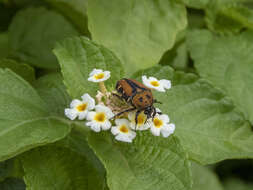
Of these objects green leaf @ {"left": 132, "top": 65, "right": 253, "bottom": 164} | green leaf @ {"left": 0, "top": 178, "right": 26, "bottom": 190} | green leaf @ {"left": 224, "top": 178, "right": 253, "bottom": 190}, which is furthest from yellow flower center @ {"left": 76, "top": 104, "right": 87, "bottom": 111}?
green leaf @ {"left": 224, "top": 178, "right": 253, "bottom": 190}

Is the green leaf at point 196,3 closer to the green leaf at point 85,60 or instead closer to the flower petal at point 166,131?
the green leaf at point 85,60

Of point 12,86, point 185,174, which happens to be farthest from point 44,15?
point 185,174

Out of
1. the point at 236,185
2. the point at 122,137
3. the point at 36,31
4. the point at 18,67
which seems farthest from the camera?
the point at 236,185

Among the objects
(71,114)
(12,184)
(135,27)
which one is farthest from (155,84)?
(12,184)

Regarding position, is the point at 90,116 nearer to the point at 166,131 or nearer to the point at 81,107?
the point at 81,107

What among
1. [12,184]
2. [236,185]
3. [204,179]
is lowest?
[236,185]

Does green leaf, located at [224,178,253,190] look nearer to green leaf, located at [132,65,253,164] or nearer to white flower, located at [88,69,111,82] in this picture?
green leaf, located at [132,65,253,164]

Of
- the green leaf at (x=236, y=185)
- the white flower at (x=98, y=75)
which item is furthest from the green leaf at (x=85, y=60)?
the green leaf at (x=236, y=185)
